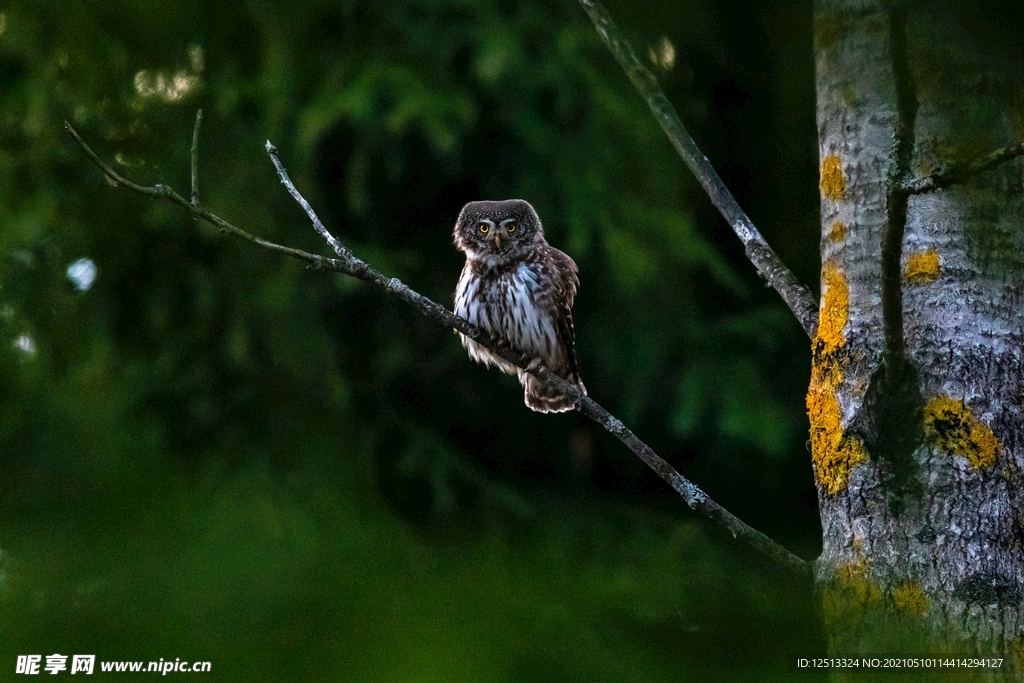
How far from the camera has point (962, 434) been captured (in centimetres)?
180

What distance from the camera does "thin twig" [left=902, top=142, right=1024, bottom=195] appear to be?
3.69 feet

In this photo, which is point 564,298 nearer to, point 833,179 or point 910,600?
point 833,179

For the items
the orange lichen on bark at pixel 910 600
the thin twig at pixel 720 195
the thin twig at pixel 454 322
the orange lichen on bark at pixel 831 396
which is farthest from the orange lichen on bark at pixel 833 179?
the orange lichen on bark at pixel 910 600

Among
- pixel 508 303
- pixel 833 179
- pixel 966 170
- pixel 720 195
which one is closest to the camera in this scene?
pixel 966 170

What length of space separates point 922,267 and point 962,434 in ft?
1.01

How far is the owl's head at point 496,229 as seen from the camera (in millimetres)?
3248

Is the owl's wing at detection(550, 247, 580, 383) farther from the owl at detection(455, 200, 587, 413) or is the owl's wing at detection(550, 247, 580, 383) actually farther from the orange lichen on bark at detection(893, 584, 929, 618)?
the orange lichen on bark at detection(893, 584, 929, 618)

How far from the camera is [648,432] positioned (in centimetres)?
562

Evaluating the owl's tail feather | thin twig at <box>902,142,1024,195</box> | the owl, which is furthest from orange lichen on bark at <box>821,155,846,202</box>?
the owl's tail feather

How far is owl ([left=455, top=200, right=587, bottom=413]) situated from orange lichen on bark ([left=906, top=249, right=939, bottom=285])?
1.43 metres

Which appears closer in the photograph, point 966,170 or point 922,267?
point 966,170

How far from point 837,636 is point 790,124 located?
3.85 metres

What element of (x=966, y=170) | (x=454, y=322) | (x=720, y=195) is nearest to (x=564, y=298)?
(x=720, y=195)

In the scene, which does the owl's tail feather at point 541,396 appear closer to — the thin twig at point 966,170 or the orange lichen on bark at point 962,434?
the orange lichen on bark at point 962,434
